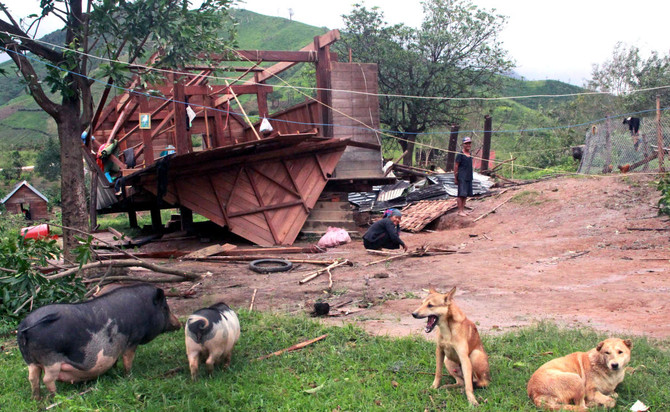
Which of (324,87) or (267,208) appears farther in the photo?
(324,87)

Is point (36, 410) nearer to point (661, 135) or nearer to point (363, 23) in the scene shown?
point (661, 135)

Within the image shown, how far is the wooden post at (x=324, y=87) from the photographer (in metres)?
16.0

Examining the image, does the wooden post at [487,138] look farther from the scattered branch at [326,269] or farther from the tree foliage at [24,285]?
the tree foliage at [24,285]

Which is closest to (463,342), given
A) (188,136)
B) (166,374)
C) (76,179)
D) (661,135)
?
(166,374)

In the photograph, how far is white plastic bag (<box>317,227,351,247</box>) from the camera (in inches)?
547

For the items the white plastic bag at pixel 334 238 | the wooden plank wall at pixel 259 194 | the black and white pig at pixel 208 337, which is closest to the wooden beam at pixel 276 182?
the wooden plank wall at pixel 259 194

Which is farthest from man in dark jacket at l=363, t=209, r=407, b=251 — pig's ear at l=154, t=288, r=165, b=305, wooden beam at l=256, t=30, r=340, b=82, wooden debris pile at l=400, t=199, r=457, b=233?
pig's ear at l=154, t=288, r=165, b=305

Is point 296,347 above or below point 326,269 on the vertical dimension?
above

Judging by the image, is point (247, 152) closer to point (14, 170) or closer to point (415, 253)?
point (415, 253)

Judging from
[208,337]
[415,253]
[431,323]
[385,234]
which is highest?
[431,323]

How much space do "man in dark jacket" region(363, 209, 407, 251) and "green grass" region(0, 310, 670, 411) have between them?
593 cm

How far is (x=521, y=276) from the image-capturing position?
9.13 metres

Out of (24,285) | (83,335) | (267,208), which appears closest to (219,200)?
(267,208)

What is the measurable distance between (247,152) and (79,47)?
5.43 metres
